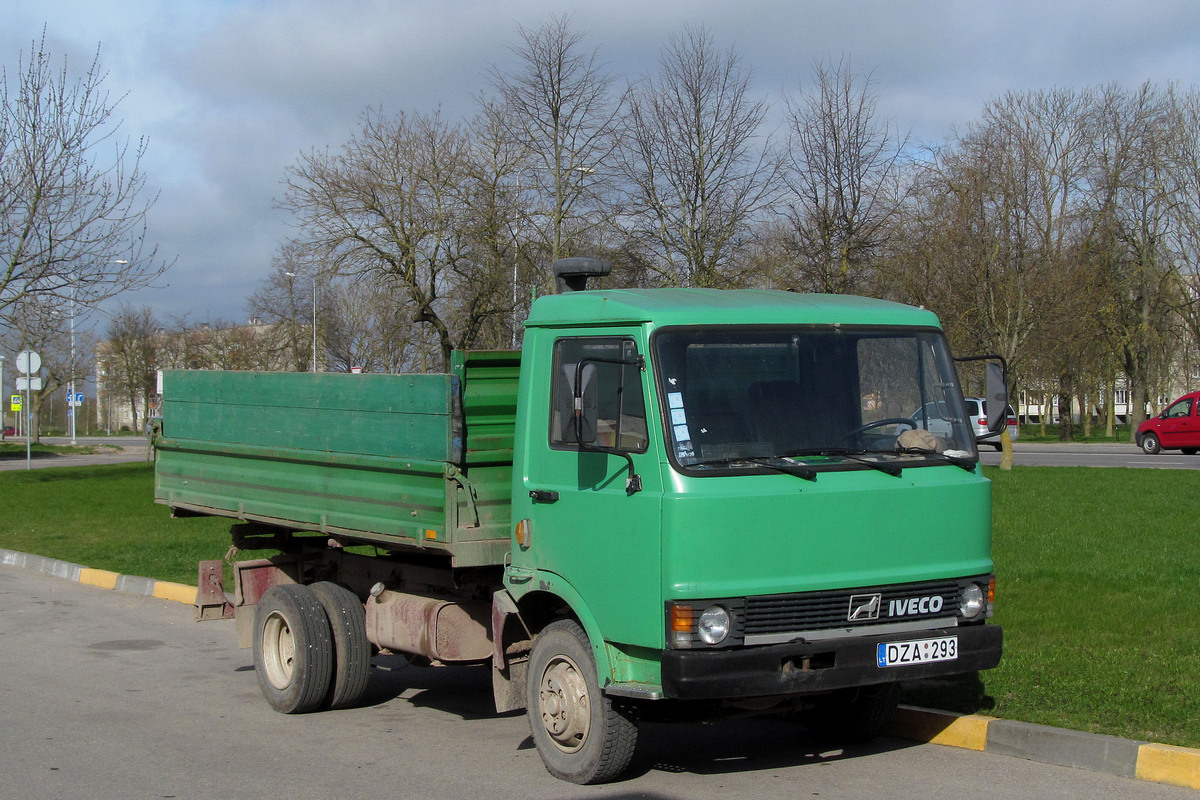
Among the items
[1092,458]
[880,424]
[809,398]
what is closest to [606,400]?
[809,398]

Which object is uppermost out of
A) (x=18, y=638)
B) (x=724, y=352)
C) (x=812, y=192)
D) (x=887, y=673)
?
(x=812, y=192)

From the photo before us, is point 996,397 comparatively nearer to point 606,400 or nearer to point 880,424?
point 880,424

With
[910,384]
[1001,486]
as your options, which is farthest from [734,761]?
[1001,486]

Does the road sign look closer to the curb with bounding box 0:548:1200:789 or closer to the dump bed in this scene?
the dump bed

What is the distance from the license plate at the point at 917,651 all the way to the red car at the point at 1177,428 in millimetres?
30906

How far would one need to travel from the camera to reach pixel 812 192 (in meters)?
18.6

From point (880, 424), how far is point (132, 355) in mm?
62257

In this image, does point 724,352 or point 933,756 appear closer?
point 724,352

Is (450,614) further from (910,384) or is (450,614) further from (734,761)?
(910,384)

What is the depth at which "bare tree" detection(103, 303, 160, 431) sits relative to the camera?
61219 millimetres

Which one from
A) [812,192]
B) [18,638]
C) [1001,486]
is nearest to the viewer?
[18,638]

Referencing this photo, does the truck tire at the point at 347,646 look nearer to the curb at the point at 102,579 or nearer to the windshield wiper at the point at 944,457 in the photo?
the windshield wiper at the point at 944,457

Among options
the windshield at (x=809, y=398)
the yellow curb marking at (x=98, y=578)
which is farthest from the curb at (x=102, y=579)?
the windshield at (x=809, y=398)

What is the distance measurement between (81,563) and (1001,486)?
14.4 metres
